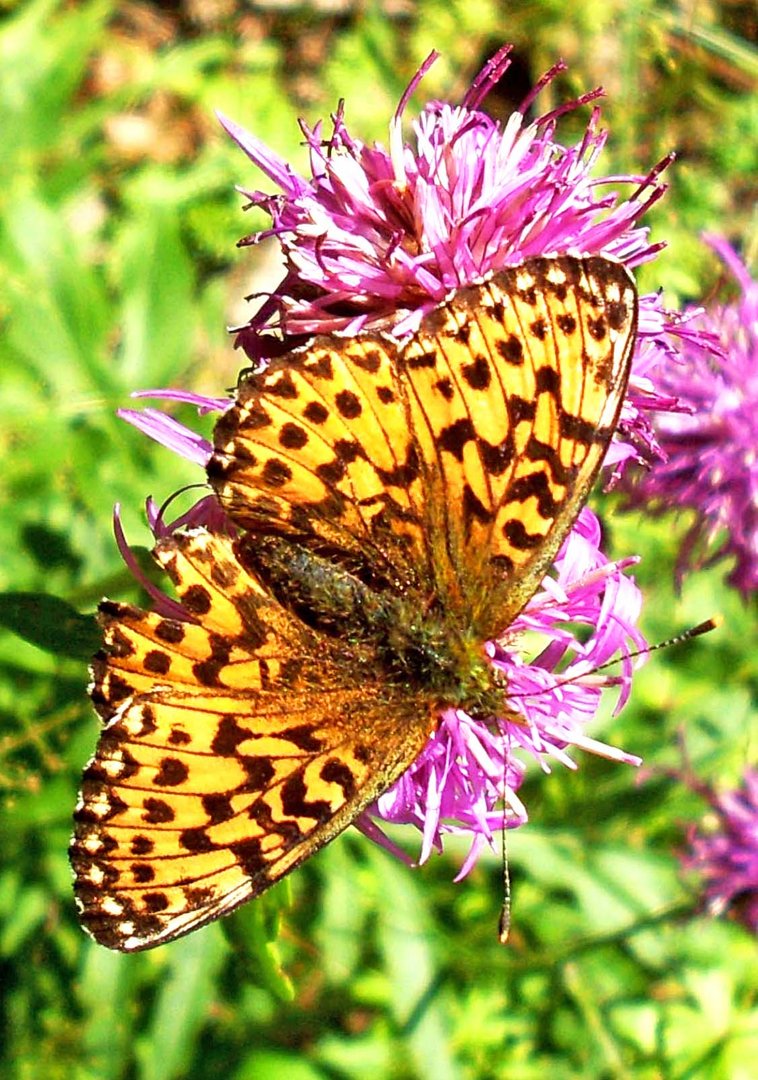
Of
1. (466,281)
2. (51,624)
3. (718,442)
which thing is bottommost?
(51,624)

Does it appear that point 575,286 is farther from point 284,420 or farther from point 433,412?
point 284,420

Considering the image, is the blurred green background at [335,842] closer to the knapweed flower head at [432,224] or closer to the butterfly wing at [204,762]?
the butterfly wing at [204,762]

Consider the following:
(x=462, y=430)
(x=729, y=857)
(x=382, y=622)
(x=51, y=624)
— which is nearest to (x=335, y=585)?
(x=382, y=622)

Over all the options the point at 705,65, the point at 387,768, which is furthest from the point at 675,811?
the point at 705,65

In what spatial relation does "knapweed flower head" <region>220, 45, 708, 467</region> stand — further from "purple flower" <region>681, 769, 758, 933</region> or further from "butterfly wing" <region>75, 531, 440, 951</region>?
"purple flower" <region>681, 769, 758, 933</region>

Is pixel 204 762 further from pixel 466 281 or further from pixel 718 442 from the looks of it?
pixel 718 442

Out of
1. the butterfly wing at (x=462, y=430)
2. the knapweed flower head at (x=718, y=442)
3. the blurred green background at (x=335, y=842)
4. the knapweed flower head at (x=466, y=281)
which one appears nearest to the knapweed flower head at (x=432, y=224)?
the knapweed flower head at (x=466, y=281)
